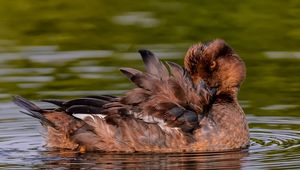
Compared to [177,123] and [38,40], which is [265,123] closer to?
[177,123]

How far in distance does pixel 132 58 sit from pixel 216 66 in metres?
4.28

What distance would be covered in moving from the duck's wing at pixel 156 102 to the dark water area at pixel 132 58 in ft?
1.31

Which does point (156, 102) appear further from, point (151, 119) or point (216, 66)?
point (216, 66)

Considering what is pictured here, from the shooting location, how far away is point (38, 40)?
19266 millimetres

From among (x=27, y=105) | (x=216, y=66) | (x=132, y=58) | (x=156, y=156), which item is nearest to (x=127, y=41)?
(x=132, y=58)

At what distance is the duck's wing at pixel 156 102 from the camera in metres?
12.8

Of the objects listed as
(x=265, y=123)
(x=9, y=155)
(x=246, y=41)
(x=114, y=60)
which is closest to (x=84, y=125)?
(x=9, y=155)

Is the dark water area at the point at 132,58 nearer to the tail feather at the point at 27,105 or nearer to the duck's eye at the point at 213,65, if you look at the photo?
the tail feather at the point at 27,105

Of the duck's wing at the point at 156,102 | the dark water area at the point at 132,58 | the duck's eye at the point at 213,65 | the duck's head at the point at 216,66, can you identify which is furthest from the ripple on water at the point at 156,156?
the duck's eye at the point at 213,65

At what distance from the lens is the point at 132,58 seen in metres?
17.6

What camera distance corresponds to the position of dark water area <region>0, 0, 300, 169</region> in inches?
493

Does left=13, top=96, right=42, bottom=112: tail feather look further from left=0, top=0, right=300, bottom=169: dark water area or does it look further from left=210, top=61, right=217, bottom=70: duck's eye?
left=210, top=61, right=217, bottom=70: duck's eye

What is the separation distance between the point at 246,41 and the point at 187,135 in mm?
6180

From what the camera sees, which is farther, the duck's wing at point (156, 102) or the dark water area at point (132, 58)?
the duck's wing at point (156, 102)
